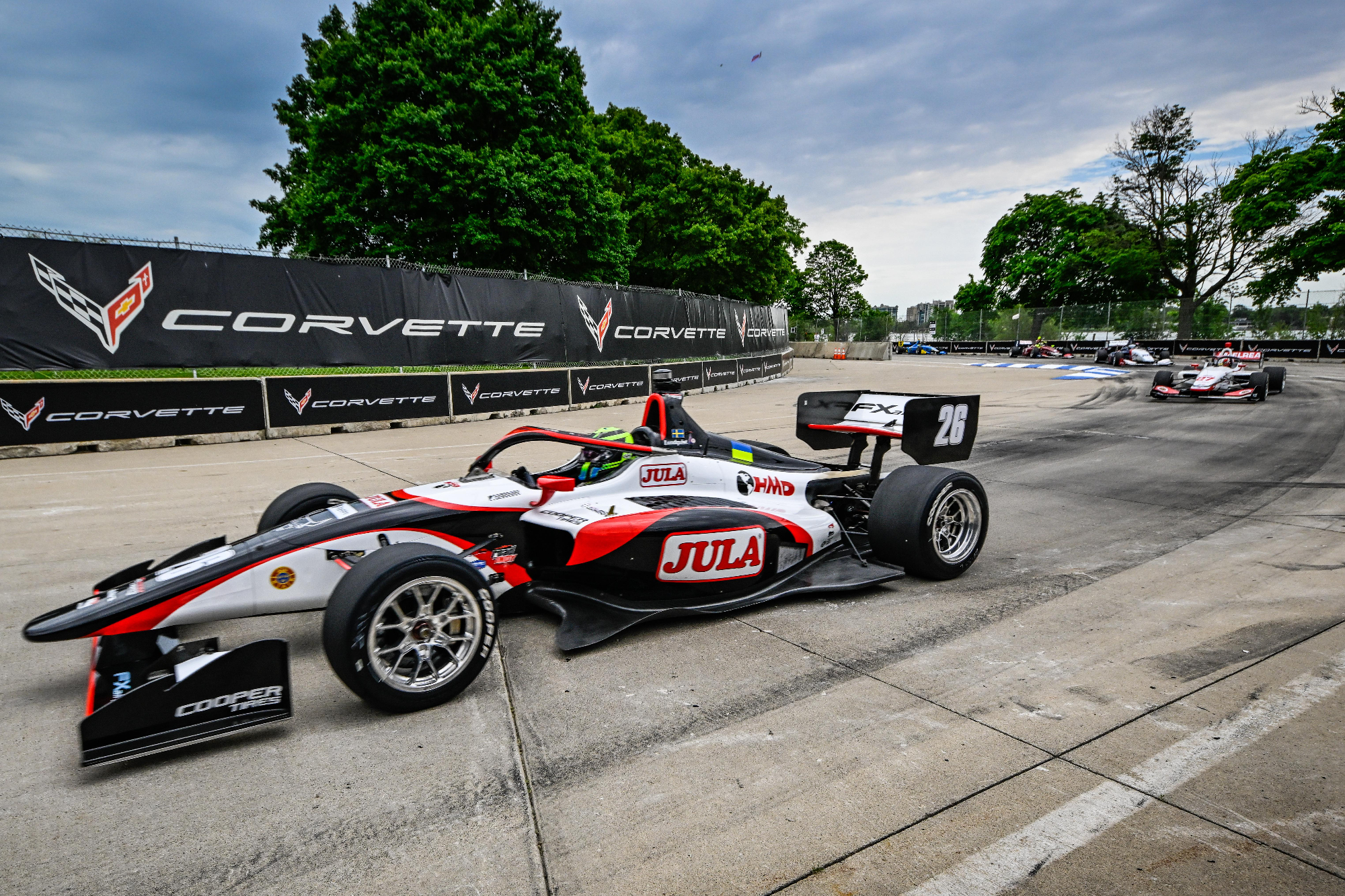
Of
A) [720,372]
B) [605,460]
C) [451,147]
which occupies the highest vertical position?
[451,147]

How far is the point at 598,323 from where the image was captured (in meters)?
17.3

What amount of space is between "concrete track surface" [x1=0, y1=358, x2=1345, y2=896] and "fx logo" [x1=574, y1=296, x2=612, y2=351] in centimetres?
1260

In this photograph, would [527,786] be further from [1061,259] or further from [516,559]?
[1061,259]

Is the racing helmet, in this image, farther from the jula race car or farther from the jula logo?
the jula logo

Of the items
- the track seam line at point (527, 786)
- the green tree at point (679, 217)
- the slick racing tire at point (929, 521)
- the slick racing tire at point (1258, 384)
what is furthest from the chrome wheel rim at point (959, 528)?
the green tree at point (679, 217)

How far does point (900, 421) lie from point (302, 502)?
4110mm

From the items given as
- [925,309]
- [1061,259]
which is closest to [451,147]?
[1061,259]

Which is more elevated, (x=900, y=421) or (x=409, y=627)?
(x=900, y=421)

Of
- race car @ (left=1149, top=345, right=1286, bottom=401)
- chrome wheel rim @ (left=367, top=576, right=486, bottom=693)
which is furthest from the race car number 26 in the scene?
race car @ (left=1149, top=345, right=1286, bottom=401)

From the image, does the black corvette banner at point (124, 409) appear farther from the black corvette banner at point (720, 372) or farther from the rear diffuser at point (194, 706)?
the black corvette banner at point (720, 372)

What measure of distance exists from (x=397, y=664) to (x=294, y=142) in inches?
1317

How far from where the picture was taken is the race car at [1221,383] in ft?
52.4

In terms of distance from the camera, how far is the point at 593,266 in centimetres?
2462

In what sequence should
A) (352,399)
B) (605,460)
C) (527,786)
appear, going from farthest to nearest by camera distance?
(352,399), (605,460), (527,786)
